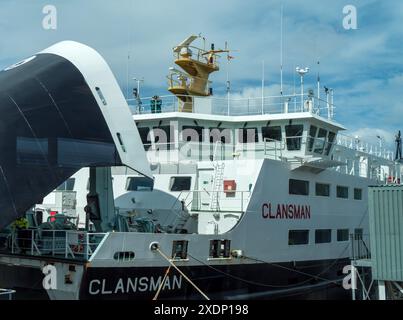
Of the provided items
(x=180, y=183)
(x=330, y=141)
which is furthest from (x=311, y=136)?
(x=180, y=183)

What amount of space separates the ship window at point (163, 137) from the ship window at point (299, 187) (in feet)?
15.6

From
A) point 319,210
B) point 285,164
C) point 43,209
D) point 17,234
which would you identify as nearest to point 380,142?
point 319,210

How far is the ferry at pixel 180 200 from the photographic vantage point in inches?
520

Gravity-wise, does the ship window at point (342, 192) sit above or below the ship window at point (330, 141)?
below

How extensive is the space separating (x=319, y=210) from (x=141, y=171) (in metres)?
8.88

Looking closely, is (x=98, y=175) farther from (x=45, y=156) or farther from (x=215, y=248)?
(x=215, y=248)

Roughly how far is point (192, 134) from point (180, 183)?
2.58 meters

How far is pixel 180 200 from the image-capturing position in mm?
17984

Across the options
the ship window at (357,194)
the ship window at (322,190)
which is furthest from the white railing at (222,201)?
the ship window at (357,194)

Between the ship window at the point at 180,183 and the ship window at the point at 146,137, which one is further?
the ship window at the point at 146,137

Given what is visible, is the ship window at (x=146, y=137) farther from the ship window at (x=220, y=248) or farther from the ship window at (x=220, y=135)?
the ship window at (x=220, y=248)

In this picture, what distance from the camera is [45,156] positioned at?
12.5 m

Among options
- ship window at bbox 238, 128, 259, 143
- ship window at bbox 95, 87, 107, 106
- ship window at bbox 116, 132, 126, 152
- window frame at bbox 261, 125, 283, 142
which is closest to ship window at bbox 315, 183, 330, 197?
window frame at bbox 261, 125, 283, 142

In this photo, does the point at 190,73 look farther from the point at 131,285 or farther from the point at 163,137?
the point at 131,285
